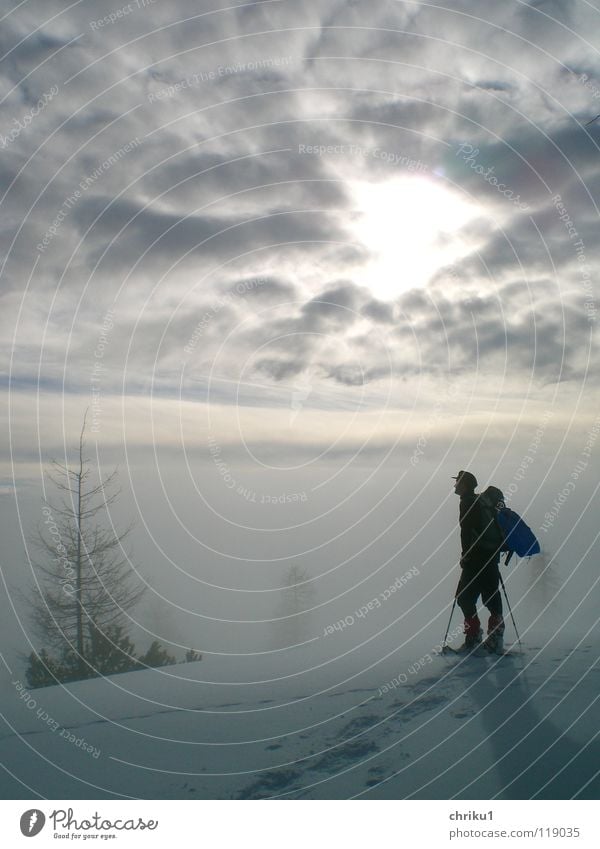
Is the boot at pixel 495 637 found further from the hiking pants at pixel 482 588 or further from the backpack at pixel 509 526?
the backpack at pixel 509 526

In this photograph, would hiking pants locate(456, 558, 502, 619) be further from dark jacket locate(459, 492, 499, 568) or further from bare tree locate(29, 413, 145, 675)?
bare tree locate(29, 413, 145, 675)

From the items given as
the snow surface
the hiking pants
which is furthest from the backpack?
the snow surface

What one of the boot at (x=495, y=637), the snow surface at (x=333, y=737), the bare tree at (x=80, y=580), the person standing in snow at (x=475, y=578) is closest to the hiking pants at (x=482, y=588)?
the person standing in snow at (x=475, y=578)

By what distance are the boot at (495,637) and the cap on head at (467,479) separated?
194 centimetres

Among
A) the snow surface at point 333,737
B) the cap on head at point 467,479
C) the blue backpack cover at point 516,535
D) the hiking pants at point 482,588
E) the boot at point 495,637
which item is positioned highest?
the cap on head at point 467,479

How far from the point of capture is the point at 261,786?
16.2 ft

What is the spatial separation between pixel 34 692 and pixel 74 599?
65.9 feet

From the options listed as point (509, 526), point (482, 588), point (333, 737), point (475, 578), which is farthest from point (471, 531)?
point (333, 737)

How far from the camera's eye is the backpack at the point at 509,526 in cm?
820

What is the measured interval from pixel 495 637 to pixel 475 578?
0.84 metres

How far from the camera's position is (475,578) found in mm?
8227

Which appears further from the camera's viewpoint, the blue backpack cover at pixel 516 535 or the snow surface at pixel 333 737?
the blue backpack cover at pixel 516 535

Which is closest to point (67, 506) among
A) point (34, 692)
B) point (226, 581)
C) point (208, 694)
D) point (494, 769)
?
point (34, 692)
